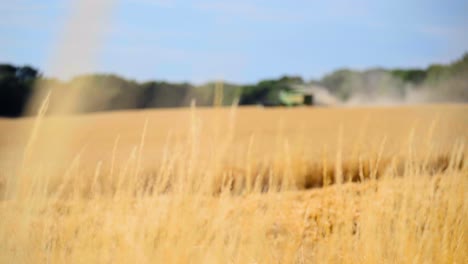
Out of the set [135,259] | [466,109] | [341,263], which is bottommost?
[341,263]

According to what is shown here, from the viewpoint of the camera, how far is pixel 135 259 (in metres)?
2.32

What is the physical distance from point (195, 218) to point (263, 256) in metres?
0.41

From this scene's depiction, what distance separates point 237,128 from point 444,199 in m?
6.57

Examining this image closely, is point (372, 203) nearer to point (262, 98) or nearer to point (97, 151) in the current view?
point (97, 151)

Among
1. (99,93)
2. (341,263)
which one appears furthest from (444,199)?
(99,93)

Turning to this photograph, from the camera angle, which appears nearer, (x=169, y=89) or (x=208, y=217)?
(x=208, y=217)

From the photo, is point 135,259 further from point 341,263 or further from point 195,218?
point 341,263

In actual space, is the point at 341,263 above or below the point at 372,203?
below

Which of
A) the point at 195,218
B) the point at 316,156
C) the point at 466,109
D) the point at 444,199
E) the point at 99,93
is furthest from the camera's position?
the point at 99,93

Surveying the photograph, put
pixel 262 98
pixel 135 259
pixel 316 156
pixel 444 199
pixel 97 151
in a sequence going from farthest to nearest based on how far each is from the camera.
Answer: pixel 262 98, pixel 97 151, pixel 316 156, pixel 444 199, pixel 135 259

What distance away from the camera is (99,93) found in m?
18.8

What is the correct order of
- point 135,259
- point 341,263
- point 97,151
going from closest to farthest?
point 135,259 < point 341,263 < point 97,151

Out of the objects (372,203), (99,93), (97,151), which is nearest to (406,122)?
(97,151)

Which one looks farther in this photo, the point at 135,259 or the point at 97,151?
the point at 97,151
